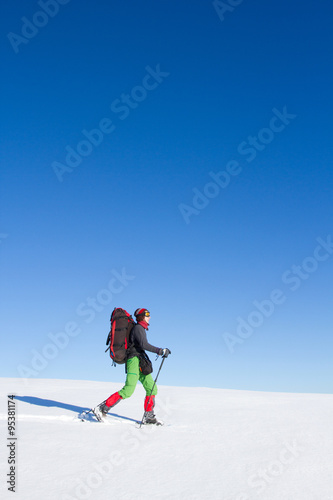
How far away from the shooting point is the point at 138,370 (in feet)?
22.4

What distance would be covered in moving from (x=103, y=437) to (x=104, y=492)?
1879mm

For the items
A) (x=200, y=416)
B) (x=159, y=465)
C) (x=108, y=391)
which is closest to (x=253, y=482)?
(x=159, y=465)

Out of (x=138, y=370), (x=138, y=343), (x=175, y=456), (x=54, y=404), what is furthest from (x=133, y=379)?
(x=175, y=456)

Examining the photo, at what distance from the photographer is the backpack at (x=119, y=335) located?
6.79 m

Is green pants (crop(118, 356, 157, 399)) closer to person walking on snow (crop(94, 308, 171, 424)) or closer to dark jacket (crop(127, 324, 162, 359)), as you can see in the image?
person walking on snow (crop(94, 308, 171, 424))

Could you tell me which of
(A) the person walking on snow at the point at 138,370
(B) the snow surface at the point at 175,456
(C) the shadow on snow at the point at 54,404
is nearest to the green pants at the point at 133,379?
(A) the person walking on snow at the point at 138,370

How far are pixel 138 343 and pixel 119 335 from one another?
0.35m

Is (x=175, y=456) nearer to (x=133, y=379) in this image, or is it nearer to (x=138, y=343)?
(x=133, y=379)

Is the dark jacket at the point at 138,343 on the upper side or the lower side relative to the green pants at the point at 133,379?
upper

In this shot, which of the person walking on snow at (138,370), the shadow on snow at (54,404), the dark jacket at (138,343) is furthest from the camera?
the shadow on snow at (54,404)

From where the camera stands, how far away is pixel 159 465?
3936 millimetres

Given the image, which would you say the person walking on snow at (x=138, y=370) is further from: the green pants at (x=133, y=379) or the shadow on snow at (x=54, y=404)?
the shadow on snow at (x=54, y=404)

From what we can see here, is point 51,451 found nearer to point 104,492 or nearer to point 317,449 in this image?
point 104,492

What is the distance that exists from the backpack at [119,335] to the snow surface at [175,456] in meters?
1.02
